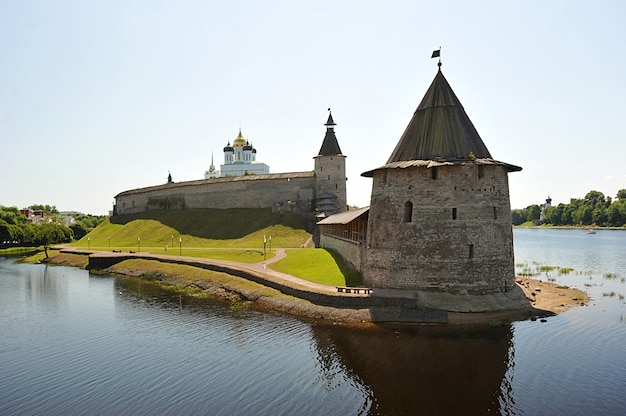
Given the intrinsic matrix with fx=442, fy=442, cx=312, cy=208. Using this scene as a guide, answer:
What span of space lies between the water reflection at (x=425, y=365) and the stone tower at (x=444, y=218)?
11.4 ft

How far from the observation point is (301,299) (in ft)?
74.3

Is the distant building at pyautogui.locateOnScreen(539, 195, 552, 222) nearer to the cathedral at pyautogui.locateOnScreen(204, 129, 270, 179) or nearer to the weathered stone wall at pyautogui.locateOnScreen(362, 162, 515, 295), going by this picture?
the cathedral at pyautogui.locateOnScreen(204, 129, 270, 179)

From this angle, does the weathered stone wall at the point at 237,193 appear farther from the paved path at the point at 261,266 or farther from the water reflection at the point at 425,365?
the water reflection at the point at 425,365

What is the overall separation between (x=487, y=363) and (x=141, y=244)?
4582 cm

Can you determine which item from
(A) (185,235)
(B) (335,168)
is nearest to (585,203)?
(B) (335,168)

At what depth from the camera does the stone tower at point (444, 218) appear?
21.5m

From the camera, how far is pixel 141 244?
172 ft

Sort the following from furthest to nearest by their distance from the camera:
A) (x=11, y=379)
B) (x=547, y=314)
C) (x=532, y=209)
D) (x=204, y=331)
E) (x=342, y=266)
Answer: (x=532, y=209) < (x=342, y=266) < (x=547, y=314) < (x=204, y=331) < (x=11, y=379)

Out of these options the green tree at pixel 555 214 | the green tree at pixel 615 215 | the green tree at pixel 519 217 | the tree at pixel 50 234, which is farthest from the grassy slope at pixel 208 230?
the green tree at pixel 519 217

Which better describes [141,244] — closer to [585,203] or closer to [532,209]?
[585,203]

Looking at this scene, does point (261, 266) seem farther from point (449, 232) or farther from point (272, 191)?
point (272, 191)

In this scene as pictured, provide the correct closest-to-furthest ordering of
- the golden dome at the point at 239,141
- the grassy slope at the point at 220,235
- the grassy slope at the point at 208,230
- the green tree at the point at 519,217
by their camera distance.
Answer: the grassy slope at the point at 220,235 → the grassy slope at the point at 208,230 → the golden dome at the point at 239,141 → the green tree at the point at 519,217

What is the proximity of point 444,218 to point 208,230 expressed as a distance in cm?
3598

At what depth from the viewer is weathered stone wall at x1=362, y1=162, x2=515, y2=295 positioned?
843 inches
